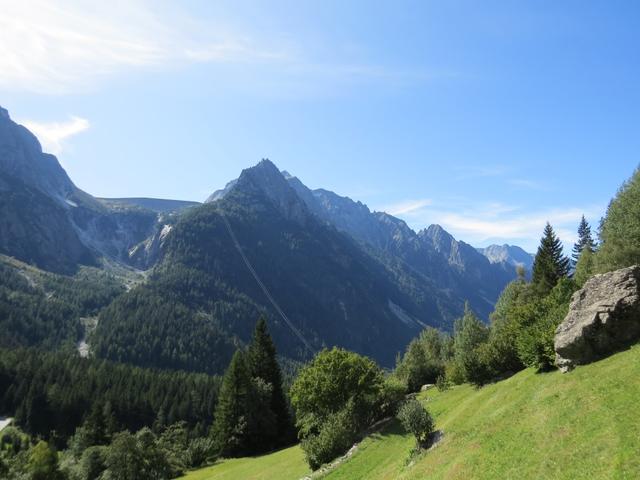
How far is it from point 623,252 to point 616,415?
4079 centimetres

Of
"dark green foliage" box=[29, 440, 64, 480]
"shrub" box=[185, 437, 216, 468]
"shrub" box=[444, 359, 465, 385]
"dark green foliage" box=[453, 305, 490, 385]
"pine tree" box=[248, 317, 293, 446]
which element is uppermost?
"dark green foliage" box=[453, 305, 490, 385]

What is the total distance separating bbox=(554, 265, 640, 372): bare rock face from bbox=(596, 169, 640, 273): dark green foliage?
24.9 meters

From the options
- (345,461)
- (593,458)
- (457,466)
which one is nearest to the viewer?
(593,458)

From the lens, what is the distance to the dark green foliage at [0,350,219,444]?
144625mm

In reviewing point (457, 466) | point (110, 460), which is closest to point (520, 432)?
point (457, 466)

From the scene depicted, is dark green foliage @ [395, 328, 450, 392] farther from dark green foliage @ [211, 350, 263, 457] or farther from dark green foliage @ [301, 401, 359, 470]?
dark green foliage @ [301, 401, 359, 470]

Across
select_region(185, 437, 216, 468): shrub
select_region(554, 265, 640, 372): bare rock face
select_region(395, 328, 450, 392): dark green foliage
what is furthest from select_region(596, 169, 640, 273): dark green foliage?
select_region(185, 437, 216, 468): shrub

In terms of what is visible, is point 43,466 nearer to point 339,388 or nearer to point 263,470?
point 263,470

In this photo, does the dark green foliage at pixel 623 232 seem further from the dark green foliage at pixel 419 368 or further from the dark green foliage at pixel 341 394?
the dark green foliage at pixel 341 394

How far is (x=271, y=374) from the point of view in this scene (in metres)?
82.4

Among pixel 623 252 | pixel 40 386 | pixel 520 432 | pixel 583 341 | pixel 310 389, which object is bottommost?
pixel 40 386

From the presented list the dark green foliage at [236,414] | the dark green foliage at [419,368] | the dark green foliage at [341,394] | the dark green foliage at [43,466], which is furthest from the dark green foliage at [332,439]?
the dark green foliage at [43,466]

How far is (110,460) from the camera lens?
2272 inches

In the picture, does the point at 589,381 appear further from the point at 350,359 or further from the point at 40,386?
the point at 40,386
